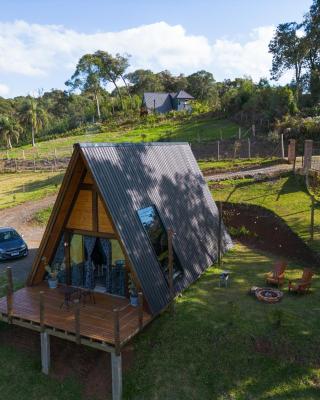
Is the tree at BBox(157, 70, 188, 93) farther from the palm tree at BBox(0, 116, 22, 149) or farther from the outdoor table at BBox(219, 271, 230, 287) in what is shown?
the outdoor table at BBox(219, 271, 230, 287)

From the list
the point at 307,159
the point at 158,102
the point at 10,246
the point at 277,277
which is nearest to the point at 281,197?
the point at 307,159

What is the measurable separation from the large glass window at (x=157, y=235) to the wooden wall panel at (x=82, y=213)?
2.01 meters

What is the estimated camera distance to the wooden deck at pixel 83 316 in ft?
39.8

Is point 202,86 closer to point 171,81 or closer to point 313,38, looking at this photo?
point 171,81

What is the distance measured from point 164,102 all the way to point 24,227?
59223 millimetres

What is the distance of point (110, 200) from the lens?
13508 millimetres

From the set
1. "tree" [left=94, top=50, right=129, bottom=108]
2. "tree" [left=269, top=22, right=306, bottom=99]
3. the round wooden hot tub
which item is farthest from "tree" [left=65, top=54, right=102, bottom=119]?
the round wooden hot tub

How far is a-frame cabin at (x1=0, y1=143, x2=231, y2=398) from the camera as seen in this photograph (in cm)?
1300

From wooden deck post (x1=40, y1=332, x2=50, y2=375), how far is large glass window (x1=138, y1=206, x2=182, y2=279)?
4.54 m

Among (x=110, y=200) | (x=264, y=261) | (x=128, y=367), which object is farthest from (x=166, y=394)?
(x=264, y=261)

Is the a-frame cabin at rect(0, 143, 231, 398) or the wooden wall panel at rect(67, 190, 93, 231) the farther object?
the wooden wall panel at rect(67, 190, 93, 231)

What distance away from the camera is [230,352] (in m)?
12.5

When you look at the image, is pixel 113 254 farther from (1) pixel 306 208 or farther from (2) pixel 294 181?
(2) pixel 294 181

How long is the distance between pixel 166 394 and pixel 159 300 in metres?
3.09
